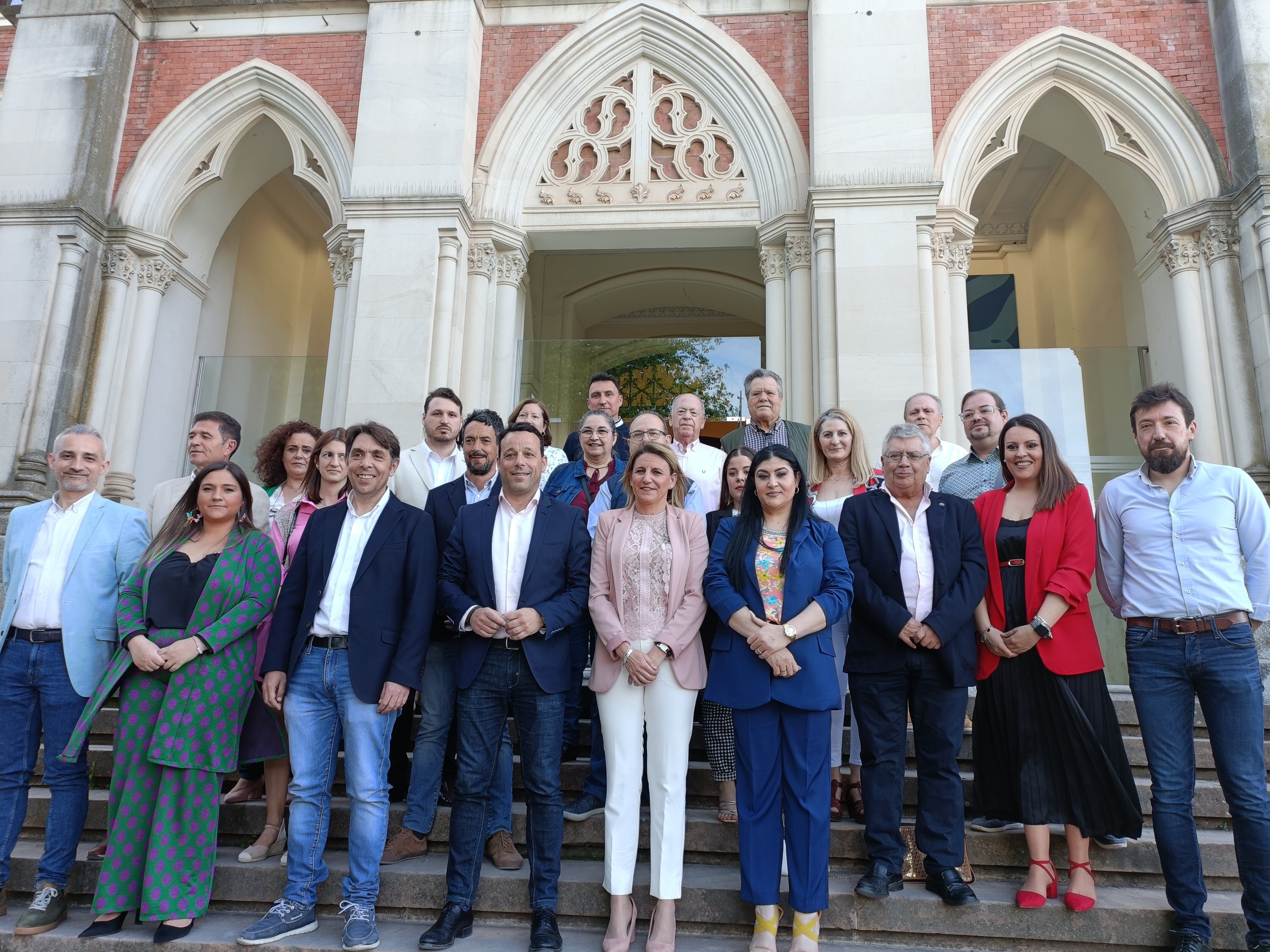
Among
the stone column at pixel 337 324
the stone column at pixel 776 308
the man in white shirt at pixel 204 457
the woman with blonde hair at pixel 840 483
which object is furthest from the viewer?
the stone column at pixel 337 324

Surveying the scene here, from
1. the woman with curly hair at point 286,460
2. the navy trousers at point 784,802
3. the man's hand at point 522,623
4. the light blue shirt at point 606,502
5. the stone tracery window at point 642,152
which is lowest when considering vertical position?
the navy trousers at point 784,802

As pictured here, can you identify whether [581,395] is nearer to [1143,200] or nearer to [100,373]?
[100,373]

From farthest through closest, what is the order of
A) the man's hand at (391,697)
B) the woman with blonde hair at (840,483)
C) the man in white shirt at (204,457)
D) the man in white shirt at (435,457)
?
the man in white shirt at (435,457)
the man in white shirt at (204,457)
the woman with blonde hair at (840,483)
the man's hand at (391,697)

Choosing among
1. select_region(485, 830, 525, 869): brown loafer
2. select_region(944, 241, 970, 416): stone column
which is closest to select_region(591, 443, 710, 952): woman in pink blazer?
select_region(485, 830, 525, 869): brown loafer

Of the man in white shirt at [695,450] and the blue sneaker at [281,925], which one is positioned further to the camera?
the man in white shirt at [695,450]

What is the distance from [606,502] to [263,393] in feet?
20.0

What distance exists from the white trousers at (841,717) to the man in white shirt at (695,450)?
3.37 ft

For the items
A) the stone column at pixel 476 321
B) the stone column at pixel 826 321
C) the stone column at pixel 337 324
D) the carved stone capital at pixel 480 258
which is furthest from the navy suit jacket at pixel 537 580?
the carved stone capital at pixel 480 258

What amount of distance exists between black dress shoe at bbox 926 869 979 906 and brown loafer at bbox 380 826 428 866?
79.9 inches

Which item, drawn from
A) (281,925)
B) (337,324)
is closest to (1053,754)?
(281,925)

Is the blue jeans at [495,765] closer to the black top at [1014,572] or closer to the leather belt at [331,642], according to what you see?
the leather belt at [331,642]

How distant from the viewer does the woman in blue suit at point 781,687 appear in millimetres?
2889

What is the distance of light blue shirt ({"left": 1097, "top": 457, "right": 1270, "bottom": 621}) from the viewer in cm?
303

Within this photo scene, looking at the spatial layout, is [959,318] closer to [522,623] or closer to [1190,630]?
[1190,630]
